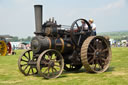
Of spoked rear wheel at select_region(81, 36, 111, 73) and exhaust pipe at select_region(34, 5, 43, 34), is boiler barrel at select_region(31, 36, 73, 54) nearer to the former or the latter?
exhaust pipe at select_region(34, 5, 43, 34)

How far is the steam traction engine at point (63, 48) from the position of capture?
787cm

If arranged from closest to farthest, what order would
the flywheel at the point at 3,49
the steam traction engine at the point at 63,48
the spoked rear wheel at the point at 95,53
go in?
the steam traction engine at the point at 63,48
the spoked rear wheel at the point at 95,53
the flywheel at the point at 3,49

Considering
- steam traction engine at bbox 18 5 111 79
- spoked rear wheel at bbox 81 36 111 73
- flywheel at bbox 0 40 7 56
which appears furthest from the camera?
flywheel at bbox 0 40 7 56

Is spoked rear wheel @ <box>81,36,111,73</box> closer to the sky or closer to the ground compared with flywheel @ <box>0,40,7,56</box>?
closer to the sky

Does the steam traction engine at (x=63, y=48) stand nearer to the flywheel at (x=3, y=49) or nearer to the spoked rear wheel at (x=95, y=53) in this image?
the spoked rear wheel at (x=95, y=53)

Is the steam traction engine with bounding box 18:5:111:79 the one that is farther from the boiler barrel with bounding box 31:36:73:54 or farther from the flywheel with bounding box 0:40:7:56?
the flywheel with bounding box 0:40:7:56

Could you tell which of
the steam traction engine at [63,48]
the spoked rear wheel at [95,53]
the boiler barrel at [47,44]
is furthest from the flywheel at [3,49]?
the spoked rear wheel at [95,53]

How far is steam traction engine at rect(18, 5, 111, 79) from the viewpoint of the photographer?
25.8 ft

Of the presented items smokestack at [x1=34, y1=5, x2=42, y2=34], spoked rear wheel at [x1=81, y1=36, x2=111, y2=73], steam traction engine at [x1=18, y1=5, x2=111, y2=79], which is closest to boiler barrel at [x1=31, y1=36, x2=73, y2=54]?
steam traction engine at [x1=18, y1=5, x2=111, y2=79]

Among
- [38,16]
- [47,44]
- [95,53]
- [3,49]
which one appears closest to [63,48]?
[47,44]

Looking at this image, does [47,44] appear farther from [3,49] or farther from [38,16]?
[3,49]

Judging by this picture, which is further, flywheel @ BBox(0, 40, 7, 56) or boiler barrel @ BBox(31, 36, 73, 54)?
flywheel @ BBox(0, 40, 7, 56)

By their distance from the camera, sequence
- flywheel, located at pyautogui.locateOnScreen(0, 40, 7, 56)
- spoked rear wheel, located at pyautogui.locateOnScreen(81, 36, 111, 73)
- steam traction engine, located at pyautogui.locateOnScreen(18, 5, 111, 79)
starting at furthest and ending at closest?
flywheel, located at pyautogui.locateOnScreen(0, 40, 7, 56) → spoked rear wheel, located at pyautogui.locateOnScreen(81, 36, 111, 73) → steam traction engine, located at pyautogui.locateOnScreen(18, 5, 111, 79)

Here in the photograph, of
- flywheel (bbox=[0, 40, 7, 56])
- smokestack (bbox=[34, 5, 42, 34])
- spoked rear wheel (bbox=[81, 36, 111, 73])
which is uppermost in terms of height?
smokestack (bbox=[34, 5, 42, 34])
